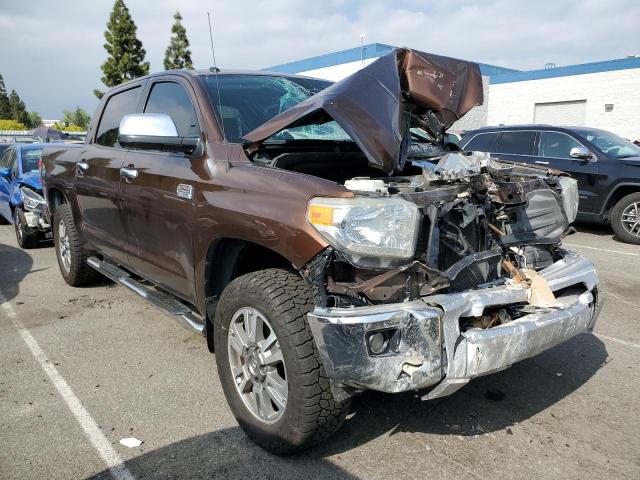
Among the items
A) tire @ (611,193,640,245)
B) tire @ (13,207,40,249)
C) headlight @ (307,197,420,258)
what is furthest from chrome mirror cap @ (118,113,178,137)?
tire @ (611,193,640,245)

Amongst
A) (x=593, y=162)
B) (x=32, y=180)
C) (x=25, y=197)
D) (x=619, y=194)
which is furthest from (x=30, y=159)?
(x=619, y=194)

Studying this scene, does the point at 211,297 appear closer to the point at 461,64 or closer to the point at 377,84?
the point at 377,84

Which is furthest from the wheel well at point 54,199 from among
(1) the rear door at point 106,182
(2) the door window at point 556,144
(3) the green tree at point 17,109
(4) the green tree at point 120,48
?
(3) the green tree at point 17,109

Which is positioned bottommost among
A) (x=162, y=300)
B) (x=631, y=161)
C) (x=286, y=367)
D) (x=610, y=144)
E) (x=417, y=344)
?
(x=162, y=300)

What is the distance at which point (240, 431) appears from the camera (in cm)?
296

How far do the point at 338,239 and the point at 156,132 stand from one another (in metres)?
1.57

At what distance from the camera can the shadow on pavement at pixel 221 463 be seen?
258 centimetres

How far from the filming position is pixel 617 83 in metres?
21.6

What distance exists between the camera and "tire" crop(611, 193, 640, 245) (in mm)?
8453

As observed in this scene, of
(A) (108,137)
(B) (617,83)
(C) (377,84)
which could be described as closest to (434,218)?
(C) (377,84)

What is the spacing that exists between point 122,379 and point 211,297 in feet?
3.37

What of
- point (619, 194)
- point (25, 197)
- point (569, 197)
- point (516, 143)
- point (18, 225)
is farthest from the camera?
point (516, 143)

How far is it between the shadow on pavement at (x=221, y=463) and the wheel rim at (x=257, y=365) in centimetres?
21

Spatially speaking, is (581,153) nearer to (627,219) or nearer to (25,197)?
(627,219)
